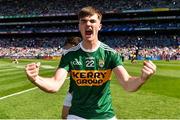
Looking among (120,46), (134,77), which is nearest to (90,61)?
(134,77)

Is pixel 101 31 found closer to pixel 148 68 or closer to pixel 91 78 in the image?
pixel 91 78

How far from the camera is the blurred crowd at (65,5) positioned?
91.4m

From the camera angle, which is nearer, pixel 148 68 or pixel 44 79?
pixel 148 68

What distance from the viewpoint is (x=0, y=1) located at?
11369 centimetres

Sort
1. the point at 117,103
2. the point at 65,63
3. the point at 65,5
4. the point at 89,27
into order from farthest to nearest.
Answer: the point at 65,5 → the point at 117,103 → the point at 65,63 → the point at 89,27

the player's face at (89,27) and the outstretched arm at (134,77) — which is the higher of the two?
the player's face at (89,27)

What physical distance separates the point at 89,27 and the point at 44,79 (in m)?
0.96

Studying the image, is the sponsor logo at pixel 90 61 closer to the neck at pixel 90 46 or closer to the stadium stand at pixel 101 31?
the neck at pixel 90 46

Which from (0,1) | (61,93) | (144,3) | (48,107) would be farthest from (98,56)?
(0,1)

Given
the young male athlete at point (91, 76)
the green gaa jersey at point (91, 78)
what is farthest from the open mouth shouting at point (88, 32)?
the green gaa jersey at point (91, 78)

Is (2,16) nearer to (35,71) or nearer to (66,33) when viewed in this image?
(66,33)

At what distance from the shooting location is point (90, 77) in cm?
586

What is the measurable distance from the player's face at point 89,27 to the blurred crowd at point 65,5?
8490 centimetres

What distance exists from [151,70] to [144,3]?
A: 8976 centimetres
